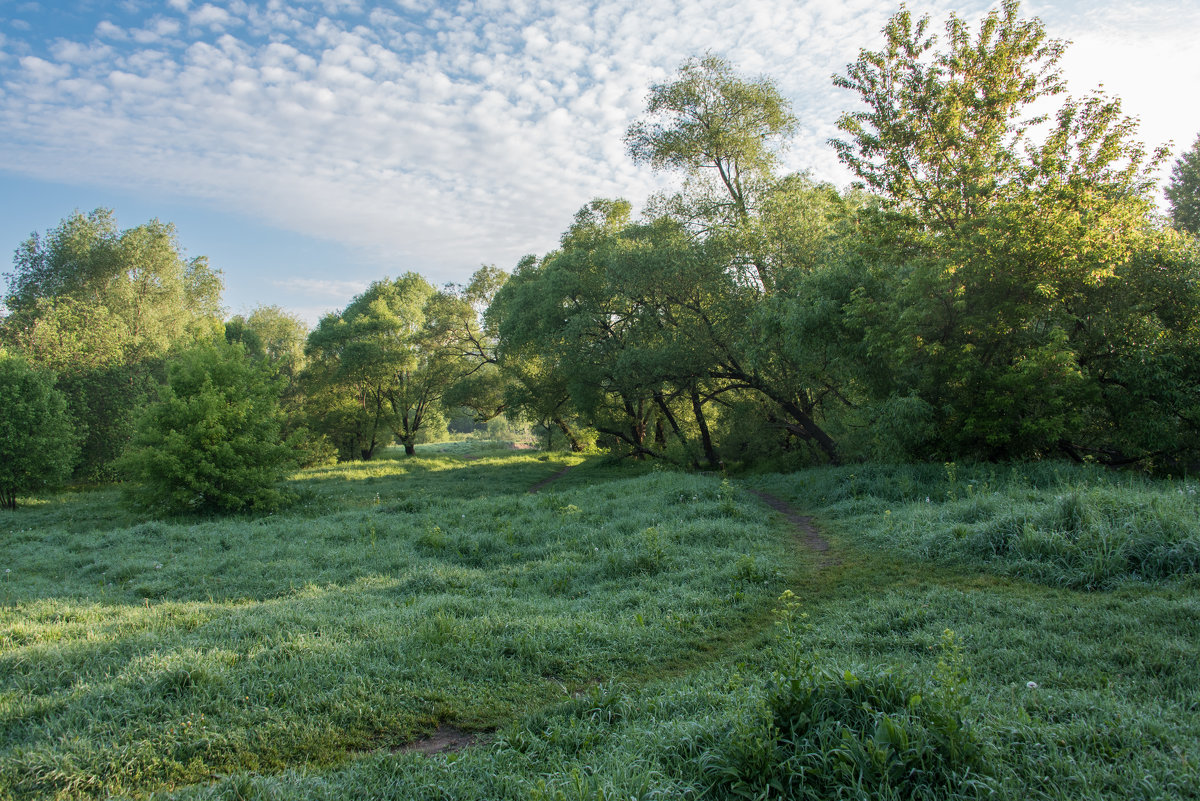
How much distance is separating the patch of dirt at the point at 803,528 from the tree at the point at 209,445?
1467 cm

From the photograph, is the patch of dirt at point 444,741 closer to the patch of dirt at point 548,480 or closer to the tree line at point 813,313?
the tree line at point 813,313

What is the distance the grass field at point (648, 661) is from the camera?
10.9 feet

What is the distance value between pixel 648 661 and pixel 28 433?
26469 millimetres

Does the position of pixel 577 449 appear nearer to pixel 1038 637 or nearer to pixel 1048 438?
pixel 1048 438

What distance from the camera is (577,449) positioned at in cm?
4191

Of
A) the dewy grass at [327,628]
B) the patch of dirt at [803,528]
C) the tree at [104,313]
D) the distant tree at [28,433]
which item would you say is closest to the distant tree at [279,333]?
the tree at [104,313]

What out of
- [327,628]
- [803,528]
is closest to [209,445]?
[327,628]

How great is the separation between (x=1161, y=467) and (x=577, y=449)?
3268cm

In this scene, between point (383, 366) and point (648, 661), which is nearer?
point (648, 661)

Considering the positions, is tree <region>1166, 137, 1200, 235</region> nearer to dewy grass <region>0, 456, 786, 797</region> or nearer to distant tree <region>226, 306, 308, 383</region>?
dewy grass <region>0, 456, 786, 797</region>

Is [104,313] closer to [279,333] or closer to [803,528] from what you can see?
[279,333]

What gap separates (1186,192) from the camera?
107 ft

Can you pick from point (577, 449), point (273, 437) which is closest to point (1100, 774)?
point (273, 437)

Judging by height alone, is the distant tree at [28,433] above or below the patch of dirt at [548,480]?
above
